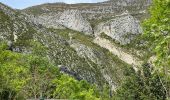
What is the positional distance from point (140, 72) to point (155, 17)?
111 feet

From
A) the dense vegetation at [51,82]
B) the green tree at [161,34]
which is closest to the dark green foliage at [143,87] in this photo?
the dense vegetation at [51,82]

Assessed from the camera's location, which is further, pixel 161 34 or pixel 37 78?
pixel 37 78

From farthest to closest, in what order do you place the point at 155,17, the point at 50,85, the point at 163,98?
1. the point at 50,85
2. the point at 163,98
3. the point at 155,17

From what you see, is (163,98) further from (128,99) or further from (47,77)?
(47,77)

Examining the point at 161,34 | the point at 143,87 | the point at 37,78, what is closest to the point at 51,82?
the point at 37,78

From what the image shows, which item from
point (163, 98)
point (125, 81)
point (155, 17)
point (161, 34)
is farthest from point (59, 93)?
point (161, 34)

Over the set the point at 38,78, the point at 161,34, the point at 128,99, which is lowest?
the point at 38,78

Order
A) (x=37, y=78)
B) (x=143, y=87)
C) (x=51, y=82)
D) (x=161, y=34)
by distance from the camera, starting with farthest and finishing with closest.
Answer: (x=51, y=82) < (x=37, y=78) < (x=143, y=87) < (x=161, y=34)

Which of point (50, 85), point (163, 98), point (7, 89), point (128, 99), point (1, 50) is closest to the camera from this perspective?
point (7, 89)

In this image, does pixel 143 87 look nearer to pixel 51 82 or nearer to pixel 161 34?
pixel 161 34

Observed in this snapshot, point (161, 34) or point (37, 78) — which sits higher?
point (161, 34)

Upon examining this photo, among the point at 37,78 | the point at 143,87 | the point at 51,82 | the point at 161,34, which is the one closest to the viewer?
the point at 161,34

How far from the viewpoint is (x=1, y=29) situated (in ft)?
625

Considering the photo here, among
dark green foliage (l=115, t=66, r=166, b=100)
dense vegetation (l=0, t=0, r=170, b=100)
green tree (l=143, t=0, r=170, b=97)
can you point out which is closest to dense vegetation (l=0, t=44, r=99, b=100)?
dense vegetation (l=0, t=0, r=170, b=100)
